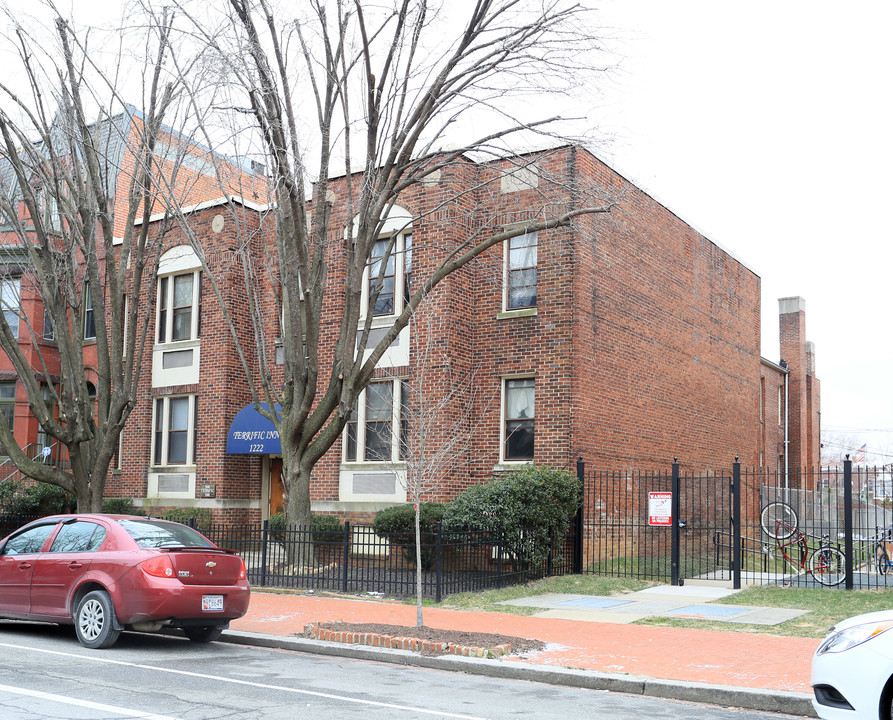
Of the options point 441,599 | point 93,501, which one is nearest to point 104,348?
point 93,501

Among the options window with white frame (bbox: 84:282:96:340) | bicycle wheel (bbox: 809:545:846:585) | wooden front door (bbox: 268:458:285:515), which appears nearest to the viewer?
bicycle wheel (bbox: 809:545:846:585)

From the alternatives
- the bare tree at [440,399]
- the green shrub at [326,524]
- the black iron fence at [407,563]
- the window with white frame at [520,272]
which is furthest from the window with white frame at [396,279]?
the black iron fence at [407,563]

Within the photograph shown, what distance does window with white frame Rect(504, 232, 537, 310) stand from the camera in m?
19.8

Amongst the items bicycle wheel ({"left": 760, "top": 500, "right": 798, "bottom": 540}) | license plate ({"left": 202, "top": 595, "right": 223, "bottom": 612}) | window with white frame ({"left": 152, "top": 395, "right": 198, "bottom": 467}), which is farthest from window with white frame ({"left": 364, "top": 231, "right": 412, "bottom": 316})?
license plate ({"left": 202, "top": 595, "right": 223, "bottom": 612})

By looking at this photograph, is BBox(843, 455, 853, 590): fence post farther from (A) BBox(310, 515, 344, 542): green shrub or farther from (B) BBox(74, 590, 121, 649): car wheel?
(B) BBox(74, 590, 121, 649): car wheel

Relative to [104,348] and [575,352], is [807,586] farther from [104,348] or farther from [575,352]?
[104,348]

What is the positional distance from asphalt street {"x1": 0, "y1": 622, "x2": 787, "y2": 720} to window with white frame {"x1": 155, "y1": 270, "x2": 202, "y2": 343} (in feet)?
48.3

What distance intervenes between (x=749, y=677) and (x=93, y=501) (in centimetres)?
1511

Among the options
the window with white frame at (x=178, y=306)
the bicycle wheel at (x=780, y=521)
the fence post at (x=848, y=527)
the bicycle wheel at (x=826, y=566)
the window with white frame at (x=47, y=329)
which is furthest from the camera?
the window with white frame at (x=47, y=329)

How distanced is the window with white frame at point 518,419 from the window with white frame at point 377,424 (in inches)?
88.6

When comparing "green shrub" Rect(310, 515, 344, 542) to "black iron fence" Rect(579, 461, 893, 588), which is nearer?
"black iron fence" Rect(579, 461, 893, 588)

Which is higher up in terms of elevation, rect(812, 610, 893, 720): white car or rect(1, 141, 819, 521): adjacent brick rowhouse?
rect(1, 141, 819, 521): adjacent brick rowhouse

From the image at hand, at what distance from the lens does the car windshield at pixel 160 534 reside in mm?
10539

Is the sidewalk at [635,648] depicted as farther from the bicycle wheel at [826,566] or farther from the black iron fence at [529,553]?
the bicycle wheel at [826,566]
